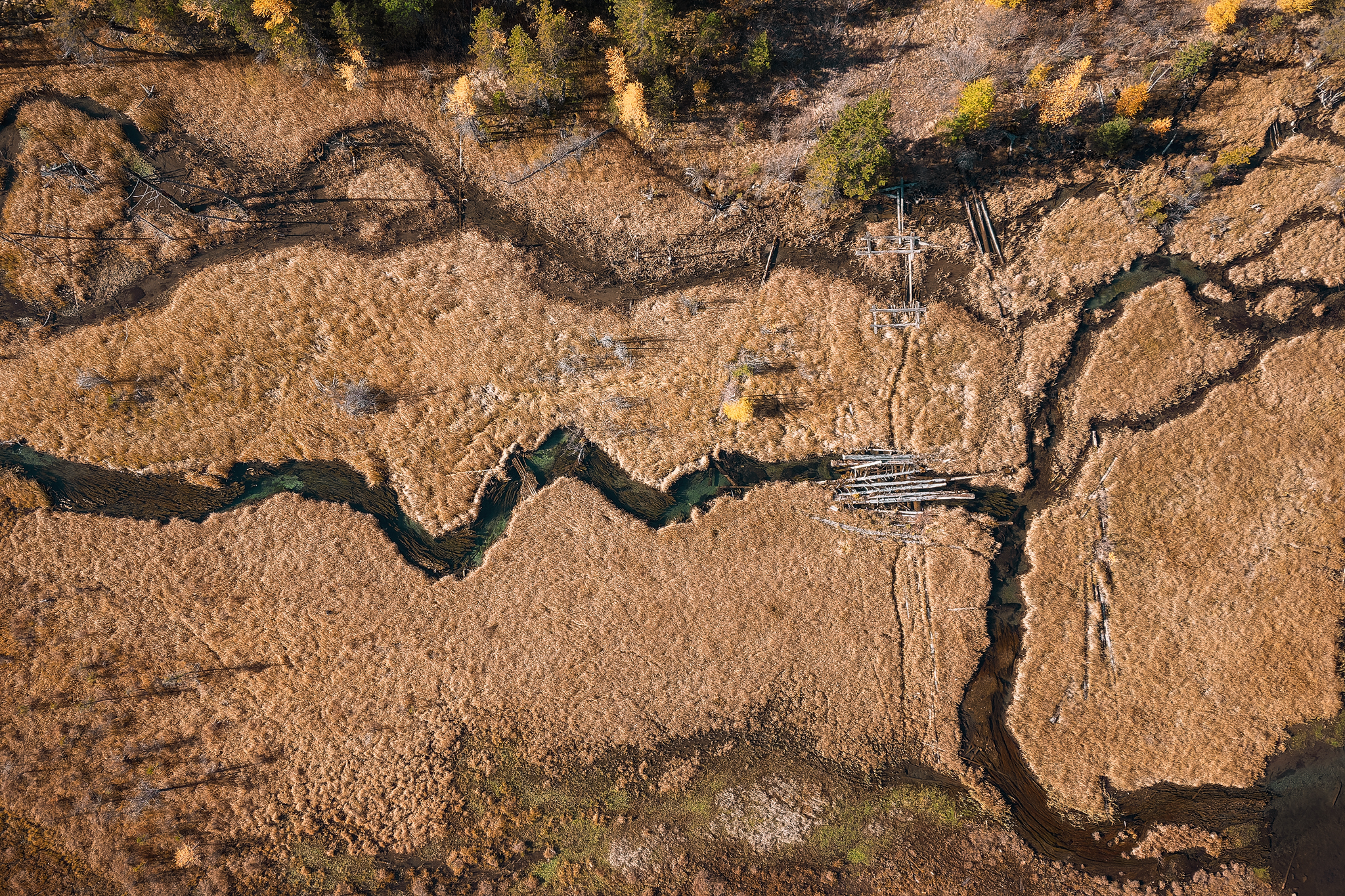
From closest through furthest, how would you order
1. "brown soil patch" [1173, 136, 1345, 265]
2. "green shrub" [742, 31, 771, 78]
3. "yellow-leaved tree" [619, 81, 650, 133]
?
"green shrub" [742, 31, 771, 78] < "yellow-leaved tree" [619, 81, 650, 133] < "brown soil patch" [1173, 136, 1345, 265]

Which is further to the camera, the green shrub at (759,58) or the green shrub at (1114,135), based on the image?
the green shrub at (1114,135)

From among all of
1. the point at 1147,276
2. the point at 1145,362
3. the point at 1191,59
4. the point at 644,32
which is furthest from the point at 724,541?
the point at 1191,59

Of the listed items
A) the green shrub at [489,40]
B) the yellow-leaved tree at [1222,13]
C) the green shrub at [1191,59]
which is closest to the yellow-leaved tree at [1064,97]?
the green shrub at [1191,59]

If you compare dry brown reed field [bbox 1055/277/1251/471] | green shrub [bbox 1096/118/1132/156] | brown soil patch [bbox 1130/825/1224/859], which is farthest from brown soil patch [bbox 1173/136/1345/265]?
brown soil patch [bbox 1130/825/1224/859]

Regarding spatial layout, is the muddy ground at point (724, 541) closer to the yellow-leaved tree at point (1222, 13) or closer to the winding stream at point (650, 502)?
the winding stream at point (650, 502)

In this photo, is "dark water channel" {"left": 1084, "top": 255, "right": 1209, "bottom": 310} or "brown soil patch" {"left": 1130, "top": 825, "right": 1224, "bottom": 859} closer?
"brown soil patch" {"left": 1130, "top": 825, "right": 1224, "bottom": 859}

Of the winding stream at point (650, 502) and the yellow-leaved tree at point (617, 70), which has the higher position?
the yellow-leaved tree at point (617, 70)

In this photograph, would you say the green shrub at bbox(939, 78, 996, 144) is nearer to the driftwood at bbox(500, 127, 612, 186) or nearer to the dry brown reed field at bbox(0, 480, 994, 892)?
the driftwood at bbox(500, 127, 612, 186)
